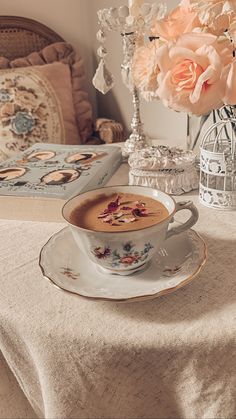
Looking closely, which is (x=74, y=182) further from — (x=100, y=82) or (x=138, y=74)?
(x=100, y=82)

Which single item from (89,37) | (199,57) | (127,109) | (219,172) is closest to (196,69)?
(199,57)

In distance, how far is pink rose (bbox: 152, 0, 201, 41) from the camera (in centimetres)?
64

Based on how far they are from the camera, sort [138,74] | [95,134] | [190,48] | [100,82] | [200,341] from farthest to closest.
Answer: [95,134] < [100,82] < [138,74] < [190,48] < [200,341]

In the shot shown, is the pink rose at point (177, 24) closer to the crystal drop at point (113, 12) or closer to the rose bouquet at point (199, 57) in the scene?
the rose bouquet at point (199, 57)

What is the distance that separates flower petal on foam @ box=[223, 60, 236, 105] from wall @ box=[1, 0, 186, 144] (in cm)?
98

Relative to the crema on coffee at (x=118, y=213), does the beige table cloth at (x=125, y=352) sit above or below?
below

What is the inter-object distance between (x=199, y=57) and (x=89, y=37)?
4.79ft

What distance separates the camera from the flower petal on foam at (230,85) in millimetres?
587

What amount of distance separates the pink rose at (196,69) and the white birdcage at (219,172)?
0.12 m

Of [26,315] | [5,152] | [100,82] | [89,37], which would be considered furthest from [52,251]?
[89,37]

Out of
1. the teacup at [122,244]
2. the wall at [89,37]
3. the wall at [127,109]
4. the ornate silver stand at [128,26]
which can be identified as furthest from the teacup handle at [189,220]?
the wall at [89,37]

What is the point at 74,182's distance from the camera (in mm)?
779

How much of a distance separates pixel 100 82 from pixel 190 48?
0.41 meters

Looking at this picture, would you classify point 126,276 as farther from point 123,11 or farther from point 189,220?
point 123,11
